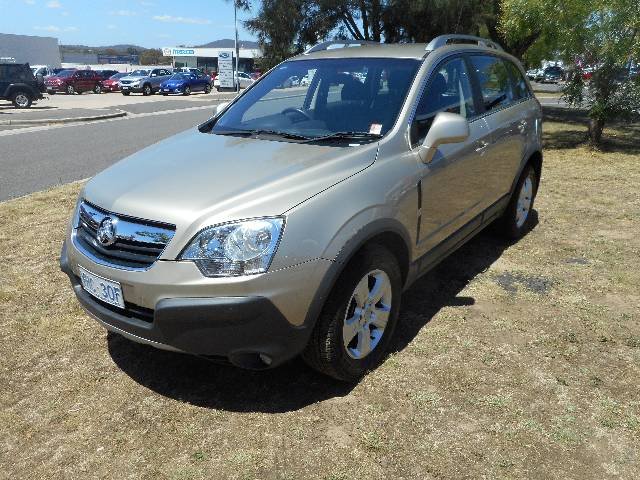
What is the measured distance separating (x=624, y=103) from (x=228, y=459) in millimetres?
10494

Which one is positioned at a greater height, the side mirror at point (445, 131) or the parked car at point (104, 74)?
the parked car at point (104, 74)

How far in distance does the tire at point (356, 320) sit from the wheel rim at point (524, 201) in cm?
255

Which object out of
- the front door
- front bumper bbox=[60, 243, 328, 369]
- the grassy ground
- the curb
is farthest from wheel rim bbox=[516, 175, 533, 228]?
the curb

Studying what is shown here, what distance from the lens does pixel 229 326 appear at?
7.64 feet

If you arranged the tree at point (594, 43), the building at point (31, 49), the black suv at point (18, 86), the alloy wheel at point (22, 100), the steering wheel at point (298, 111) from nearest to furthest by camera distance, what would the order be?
the steering wheel at point (298, 111), the tree at point (594, 43), the black suv at point (18, 86), the alloy wheel at point (22, 100), the building at point (31, 49)

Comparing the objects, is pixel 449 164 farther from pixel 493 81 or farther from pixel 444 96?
pixel 493 81

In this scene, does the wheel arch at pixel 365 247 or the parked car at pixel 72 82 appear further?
the parked car at pixel 72 82

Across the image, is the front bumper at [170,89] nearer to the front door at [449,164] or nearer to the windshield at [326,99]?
the windshield at [326,99]

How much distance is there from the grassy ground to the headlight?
2.78 feet

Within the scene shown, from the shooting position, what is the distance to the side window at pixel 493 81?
13.6 feet

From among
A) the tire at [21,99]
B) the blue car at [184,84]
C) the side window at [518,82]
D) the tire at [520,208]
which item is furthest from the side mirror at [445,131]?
the blue car at [184,84]

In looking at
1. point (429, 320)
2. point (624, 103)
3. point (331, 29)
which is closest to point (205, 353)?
point (429, 320)

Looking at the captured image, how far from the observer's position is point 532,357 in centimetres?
318

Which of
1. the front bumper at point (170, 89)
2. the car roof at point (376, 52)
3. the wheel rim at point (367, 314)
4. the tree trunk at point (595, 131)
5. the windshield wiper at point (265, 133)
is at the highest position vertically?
the front bumper at point (170, 89)
